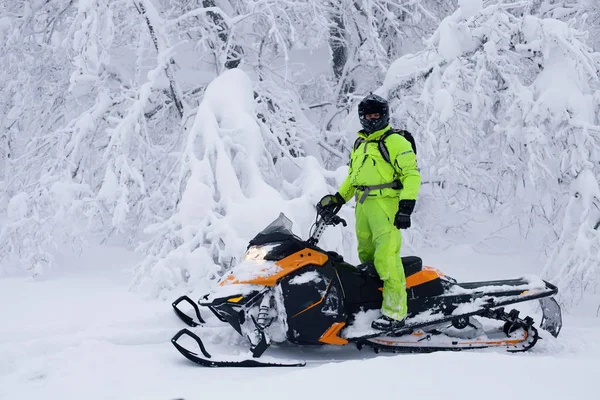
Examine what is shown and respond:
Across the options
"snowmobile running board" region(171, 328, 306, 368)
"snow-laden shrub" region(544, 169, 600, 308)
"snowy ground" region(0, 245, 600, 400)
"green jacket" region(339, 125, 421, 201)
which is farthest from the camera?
"snow-laden shrub" region(544, 169, 600, 308)

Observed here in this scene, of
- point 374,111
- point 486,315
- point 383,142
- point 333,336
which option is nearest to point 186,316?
point 333,336

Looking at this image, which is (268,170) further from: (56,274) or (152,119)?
(56,274)

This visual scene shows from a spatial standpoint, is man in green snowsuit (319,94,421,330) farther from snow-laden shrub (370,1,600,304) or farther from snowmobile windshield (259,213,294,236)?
snow-laden shrub (370,1,600,304)

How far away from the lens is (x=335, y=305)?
12.9ft

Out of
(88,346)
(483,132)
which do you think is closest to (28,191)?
(88,346)

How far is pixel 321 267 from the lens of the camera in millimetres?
3998

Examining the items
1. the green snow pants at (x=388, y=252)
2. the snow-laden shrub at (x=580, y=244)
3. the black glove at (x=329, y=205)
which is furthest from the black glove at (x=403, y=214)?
the snow-laden shrub at (x=580, y=244)

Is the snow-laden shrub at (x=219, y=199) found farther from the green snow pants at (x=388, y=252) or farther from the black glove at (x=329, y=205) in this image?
the green snow pants at (x=388, y=252)

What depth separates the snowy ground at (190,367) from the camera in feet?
9.01

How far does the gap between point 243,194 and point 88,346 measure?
258 centimetres

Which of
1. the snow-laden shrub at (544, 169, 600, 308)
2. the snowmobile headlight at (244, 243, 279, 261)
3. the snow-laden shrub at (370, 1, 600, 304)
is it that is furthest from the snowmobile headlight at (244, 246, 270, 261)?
the snow-laden shrub at (544, 169, 600, 308)

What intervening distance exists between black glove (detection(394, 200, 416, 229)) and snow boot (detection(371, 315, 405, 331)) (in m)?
0.69

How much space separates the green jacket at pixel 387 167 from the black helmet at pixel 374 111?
0.05m

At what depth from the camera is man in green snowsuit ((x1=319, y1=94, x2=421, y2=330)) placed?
3.91 m
